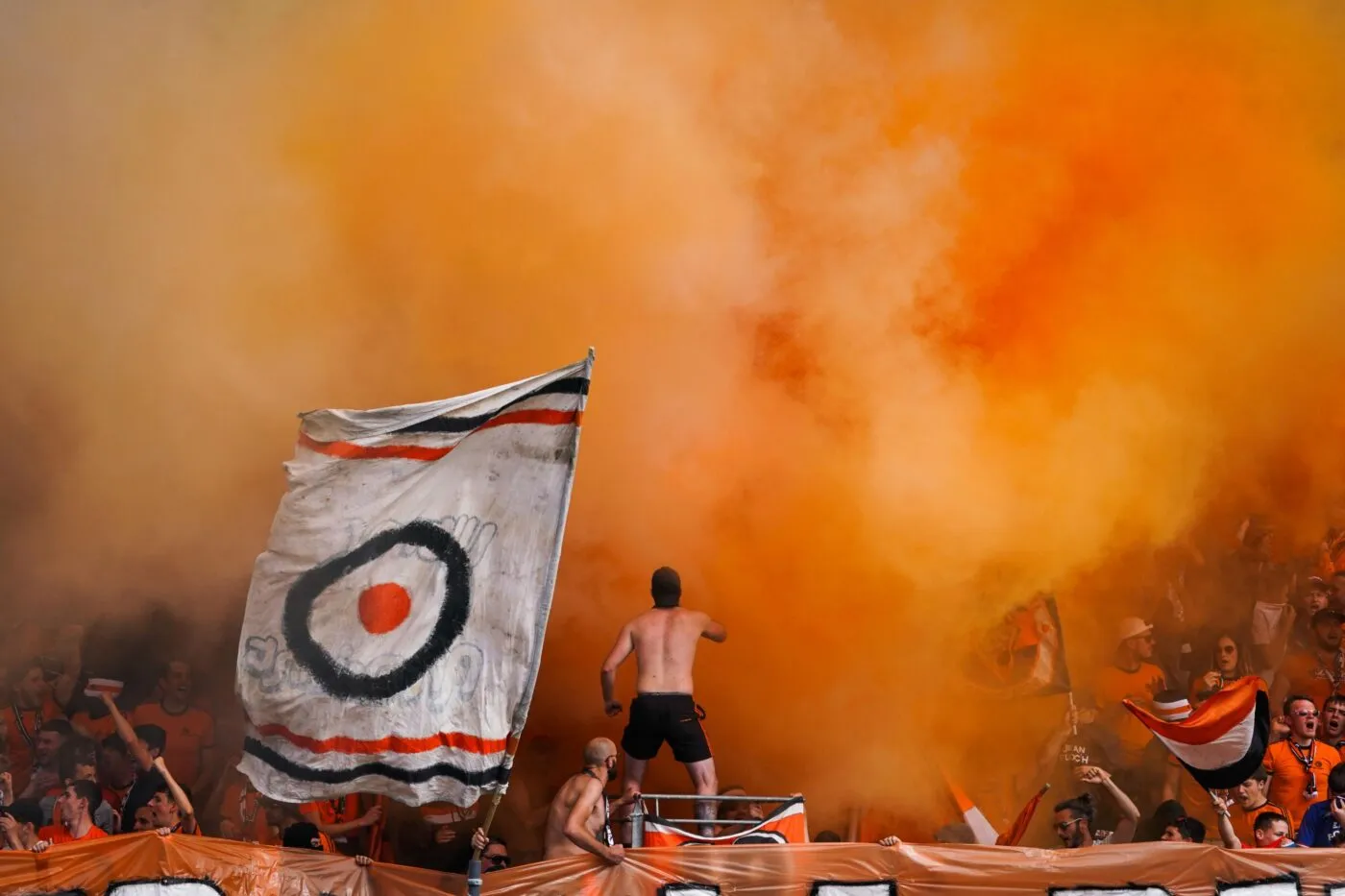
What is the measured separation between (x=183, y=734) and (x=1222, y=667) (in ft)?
24.2

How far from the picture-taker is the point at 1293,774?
845cm

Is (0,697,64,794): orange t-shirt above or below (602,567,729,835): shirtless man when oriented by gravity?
below

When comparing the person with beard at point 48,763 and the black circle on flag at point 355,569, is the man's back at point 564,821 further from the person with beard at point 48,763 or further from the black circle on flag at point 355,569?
the person with beard at point 48,763

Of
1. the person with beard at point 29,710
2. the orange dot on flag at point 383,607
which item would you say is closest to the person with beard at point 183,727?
the person with beard at point 29,710

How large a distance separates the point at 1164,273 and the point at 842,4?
11.4 feet

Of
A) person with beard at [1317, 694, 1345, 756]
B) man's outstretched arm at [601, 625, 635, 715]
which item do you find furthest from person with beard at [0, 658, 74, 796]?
person with beard at [1317, 694, 1345, 756]

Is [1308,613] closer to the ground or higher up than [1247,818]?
higher up

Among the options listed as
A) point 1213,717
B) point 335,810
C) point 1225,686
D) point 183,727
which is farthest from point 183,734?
point 1225,686

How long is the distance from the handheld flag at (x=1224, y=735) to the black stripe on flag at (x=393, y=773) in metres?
3.42

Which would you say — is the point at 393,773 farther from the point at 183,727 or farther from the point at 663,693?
the point at 183,727

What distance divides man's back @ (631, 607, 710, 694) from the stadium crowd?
1cm

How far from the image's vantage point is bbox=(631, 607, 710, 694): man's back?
299 inches

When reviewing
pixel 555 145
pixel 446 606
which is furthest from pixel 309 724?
pixel 555 145

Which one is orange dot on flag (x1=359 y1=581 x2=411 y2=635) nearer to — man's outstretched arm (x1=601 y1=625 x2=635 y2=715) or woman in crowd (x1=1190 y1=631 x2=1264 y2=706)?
man's outstretched arm (x1=601 y1=625 x2=635 y2=715)
